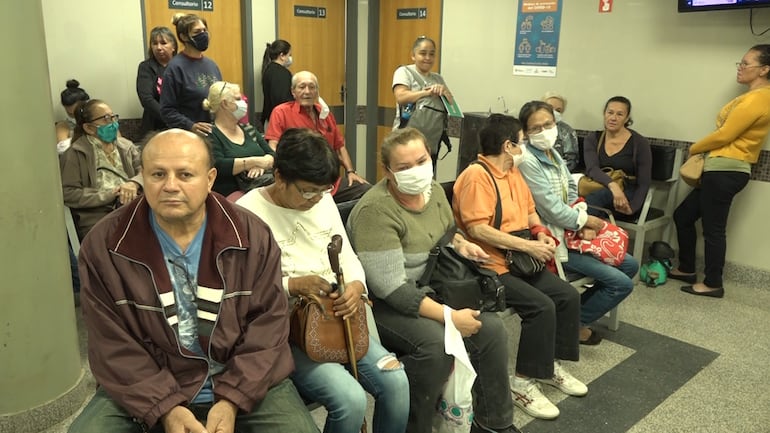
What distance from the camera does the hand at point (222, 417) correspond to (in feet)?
5.19

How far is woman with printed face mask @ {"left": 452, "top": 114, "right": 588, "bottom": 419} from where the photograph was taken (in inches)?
104

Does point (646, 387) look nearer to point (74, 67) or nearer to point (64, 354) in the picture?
point (64, 354)

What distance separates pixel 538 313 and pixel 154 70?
3.60 meters

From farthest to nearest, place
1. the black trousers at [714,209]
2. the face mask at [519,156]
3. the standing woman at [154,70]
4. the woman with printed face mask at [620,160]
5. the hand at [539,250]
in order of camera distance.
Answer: the standing woman at [154,70]
the woman with printed face mask at [620,160]
the black trousers at [714,209]
the face mask at [519,156]
the hand at [539,250]

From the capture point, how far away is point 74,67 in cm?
468

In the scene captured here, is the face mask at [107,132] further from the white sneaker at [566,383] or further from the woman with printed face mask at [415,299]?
the white sneaker at [566,383]

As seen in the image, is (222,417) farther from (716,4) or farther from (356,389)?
(716,4)

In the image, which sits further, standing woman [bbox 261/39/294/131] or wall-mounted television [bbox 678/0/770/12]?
standing woman [bbox 261/39/294/131]

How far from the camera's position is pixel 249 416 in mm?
1688

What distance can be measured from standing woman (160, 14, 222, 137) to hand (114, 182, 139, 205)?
0.86 m

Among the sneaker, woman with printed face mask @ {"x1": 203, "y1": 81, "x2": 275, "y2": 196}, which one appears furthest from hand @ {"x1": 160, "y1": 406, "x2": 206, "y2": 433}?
woman with printed face mask @ {"x1": 203, "y1": 81, "x2": 275, "y2": 196}

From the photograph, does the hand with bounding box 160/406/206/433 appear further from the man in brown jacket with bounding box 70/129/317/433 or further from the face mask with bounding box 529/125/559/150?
the face mask with bounding box 529/125/559/150

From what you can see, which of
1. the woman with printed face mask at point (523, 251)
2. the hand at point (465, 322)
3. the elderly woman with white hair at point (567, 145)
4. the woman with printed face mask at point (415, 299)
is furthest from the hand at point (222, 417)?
the elderly woman with white hair at point (567, 145)

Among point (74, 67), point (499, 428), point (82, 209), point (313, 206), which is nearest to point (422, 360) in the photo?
point (499, 428)
